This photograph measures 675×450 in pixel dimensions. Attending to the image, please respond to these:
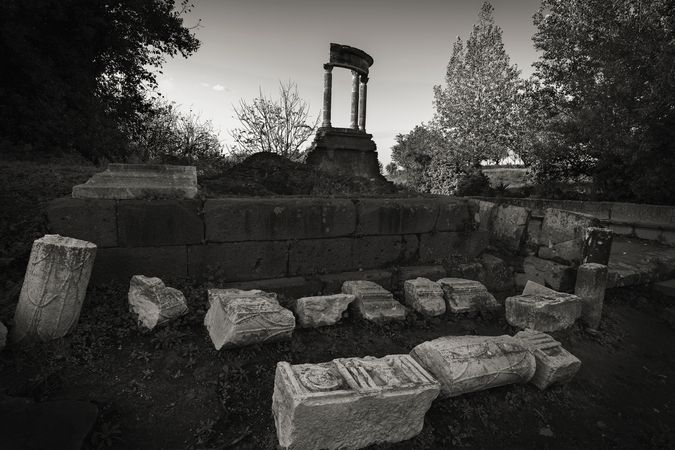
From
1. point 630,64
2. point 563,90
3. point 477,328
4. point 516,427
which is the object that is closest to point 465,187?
point 563,90

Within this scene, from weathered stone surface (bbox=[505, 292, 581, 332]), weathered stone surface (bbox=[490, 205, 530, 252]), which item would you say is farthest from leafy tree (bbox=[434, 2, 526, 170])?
weathered stone surface (bbox=[505, 292, 581, 332])

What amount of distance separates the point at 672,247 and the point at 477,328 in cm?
709

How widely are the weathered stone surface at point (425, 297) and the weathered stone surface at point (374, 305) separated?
320mm

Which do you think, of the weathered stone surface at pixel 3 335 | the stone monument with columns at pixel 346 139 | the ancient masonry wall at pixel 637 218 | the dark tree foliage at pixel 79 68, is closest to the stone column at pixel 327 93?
the stone monument with columns at pixel 346 139

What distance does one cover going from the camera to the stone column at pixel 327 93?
485 inches

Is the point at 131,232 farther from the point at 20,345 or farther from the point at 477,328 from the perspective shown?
the point at 477,328

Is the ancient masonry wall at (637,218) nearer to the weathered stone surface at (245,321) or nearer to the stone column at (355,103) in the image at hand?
the weathered stone surface at (245,321)

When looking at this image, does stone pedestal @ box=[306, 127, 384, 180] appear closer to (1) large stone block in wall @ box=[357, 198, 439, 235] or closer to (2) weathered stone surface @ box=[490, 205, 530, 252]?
(2) weathered stone surface @ box=[490, 205, 530, 252]

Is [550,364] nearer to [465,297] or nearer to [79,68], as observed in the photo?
[465,297]

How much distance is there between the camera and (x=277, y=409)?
7.45 ft

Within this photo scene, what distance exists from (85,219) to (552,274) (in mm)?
6207

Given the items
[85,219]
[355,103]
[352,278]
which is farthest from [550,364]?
[355,103]

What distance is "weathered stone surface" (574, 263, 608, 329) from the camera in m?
4.40

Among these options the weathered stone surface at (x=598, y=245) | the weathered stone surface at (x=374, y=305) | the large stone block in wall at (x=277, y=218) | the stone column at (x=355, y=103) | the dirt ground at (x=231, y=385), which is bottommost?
the dirt ground at (x=231, y=385)
